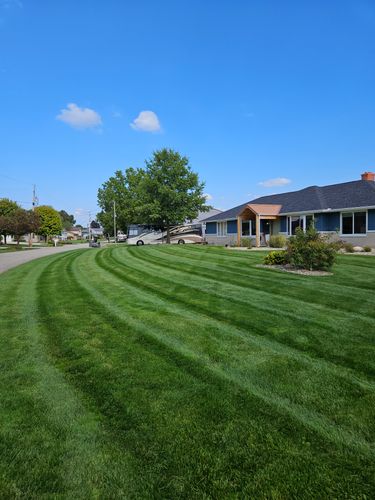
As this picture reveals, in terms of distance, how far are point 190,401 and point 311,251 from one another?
8745 mm

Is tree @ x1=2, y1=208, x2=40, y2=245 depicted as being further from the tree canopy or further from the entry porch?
the entry porch

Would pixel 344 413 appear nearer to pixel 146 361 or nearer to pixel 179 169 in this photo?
pixel 146 361

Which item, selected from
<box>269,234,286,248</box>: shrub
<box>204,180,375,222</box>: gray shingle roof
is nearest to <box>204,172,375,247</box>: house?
<box>204,180,375,222</box>: gray shingle roof

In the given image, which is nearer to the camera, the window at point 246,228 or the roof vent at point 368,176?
the roof vent at point 368,176

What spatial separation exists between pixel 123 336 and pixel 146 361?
1.08m

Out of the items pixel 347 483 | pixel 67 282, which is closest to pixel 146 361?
pixel 347 483

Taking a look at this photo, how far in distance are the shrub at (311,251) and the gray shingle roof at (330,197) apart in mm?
10675

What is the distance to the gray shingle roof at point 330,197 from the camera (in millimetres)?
21188

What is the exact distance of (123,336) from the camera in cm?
521

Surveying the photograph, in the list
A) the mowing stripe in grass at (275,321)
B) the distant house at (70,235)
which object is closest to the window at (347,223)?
the mowing stripe in grass at (275,321)

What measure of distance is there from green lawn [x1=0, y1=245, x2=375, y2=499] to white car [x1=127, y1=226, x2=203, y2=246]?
30.8m

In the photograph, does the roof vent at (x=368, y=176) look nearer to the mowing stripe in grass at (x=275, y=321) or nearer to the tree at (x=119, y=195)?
the mowing stripe in grass at (x=275, y=321)

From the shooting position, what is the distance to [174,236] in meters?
39.0

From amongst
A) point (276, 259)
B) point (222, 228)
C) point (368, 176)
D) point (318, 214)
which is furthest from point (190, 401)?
point (222, 228)
